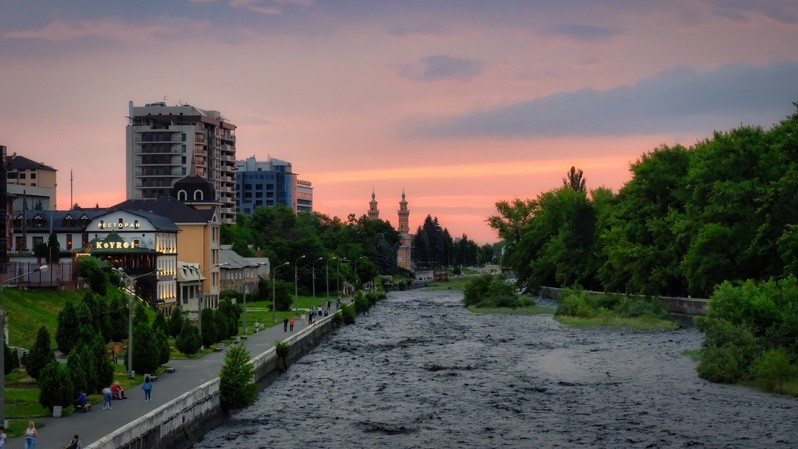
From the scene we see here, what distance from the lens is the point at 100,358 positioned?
58.3m

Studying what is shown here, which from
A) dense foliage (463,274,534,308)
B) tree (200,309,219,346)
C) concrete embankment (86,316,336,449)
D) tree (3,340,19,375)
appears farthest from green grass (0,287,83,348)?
dense foliage (463,274,534,308)

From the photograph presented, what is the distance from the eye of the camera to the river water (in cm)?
5522

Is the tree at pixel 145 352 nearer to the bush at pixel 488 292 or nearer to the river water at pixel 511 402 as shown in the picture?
the river water at pixel 511 402

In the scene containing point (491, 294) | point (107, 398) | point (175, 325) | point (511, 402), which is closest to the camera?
point (107, 398)

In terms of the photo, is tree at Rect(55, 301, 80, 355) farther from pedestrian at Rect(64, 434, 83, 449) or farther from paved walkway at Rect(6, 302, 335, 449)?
pedestrian at Rect(64, 434, 83, 449)

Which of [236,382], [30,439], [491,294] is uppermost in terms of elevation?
[491,294]

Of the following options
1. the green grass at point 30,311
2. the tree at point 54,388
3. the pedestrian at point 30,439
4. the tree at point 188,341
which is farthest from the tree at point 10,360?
the pedestrian at point 30,439

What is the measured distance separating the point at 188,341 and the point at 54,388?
93.7ft

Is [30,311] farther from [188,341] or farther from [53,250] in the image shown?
[53,250]

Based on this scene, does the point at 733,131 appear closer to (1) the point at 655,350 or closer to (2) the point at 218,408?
(1) the point at 655,350

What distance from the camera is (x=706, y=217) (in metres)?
114

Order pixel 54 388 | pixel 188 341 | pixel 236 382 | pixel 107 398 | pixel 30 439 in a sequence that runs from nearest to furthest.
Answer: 1. pixel 30 439
2. pixel 54 388
3. pixel 107 398
4. pixel 236 382
5. pixel 188 341

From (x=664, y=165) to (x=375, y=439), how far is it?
89012mm

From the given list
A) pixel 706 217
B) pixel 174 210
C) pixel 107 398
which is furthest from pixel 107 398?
pixel 174 210
